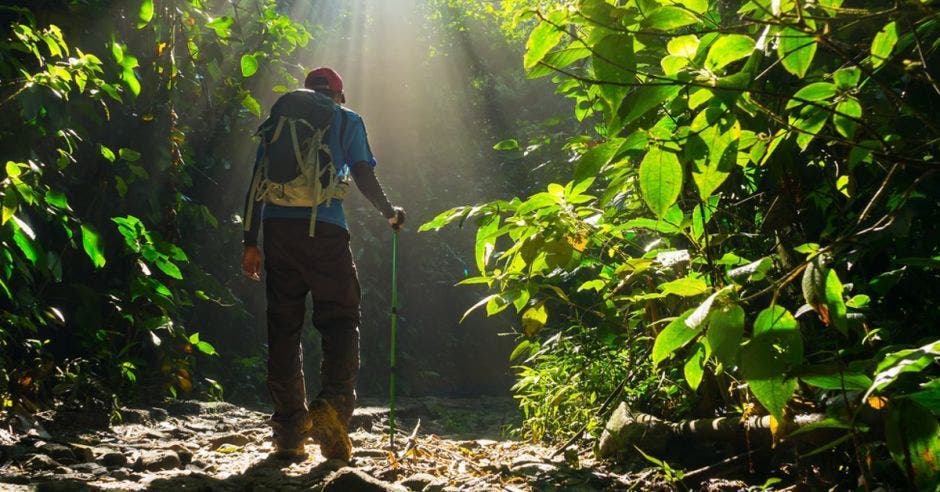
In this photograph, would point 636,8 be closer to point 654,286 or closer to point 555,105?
point 654,286

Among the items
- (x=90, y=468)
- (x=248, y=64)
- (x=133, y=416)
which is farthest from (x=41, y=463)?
(x=248, y=64)

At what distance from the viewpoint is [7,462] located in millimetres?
3109

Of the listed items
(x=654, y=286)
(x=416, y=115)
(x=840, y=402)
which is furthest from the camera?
(x=416, y=115)

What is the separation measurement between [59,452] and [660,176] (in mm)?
3443

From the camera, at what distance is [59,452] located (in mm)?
3412

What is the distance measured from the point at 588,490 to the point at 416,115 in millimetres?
15372

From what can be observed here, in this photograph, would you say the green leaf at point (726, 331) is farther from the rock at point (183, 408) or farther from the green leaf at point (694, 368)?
the rock at point (183, 408)

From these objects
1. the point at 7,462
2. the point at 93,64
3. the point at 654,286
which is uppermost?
the point at 93,64

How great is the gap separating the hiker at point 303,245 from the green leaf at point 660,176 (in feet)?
9.59

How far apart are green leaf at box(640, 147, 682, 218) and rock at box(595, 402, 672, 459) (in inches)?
86.3

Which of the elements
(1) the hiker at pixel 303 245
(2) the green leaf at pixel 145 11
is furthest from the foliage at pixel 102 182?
(1) the hiker at pixel 303 245

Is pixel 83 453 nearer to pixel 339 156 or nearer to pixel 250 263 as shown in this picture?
pixel 250 263

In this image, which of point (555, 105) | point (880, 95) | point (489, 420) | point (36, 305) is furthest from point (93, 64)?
point (555, 105)

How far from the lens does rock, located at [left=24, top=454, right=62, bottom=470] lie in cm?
313
